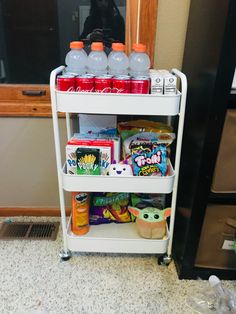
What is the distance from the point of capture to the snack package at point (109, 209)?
1.33 metres

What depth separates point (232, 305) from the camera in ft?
3.50

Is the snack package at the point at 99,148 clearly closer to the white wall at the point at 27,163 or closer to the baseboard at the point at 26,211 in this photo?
the white wall at the point at 27,163

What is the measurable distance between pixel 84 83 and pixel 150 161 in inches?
15.7

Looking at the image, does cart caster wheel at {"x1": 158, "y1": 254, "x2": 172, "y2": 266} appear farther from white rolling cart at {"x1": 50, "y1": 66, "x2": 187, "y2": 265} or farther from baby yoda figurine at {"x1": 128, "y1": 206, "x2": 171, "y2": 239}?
baby yoda figurine at {"x1": 128, "y1": 206, "x2": 171, "y2": 239}

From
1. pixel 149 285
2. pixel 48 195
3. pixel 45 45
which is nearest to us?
pixel 149 285

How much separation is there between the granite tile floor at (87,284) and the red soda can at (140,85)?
0.82 metres

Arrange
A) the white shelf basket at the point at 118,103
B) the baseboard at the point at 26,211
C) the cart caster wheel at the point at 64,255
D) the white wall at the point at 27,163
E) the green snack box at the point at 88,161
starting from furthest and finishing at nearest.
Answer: the baseboard at the point at 26,211
the white wall at the point at 27,163
the cart caster wheel at the point at 64,255
the green snack box at the point at 88,161
the white shelf basket at the point at 118,103

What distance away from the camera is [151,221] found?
3.96ft

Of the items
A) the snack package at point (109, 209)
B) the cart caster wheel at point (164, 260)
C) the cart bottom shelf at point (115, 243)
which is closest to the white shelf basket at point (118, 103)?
the snack package at point (109, 209)

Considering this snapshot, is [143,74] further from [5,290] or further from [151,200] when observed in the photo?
[5,290]

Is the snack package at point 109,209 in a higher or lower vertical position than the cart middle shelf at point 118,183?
lower

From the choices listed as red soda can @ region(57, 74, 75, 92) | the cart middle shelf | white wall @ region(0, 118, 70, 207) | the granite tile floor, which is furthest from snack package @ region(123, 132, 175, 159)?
the granite tile floor

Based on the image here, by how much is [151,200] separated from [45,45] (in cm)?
91

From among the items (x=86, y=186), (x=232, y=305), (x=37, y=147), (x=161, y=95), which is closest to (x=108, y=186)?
(x=86, y=186)
